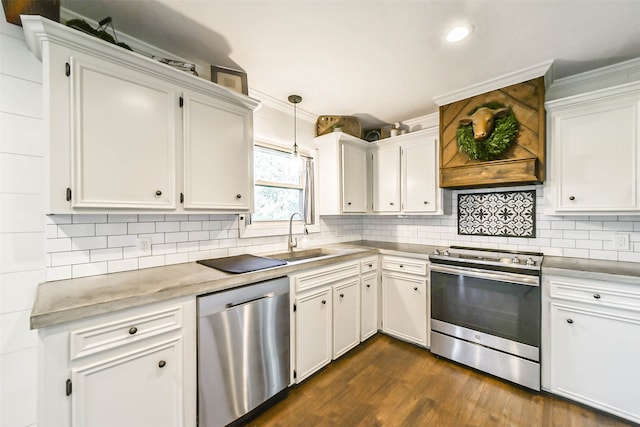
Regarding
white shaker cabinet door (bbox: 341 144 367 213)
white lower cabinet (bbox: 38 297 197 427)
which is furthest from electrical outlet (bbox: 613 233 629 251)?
white lower cabinet (bbox: 38 297 197 427)

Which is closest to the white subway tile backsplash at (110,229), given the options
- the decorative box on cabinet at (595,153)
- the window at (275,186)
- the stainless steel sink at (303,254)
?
the window at (275,186)

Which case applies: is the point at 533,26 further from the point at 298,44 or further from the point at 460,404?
the point at 460,404

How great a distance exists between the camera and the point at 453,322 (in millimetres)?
2387

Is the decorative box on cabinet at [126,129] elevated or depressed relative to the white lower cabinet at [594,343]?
elevated

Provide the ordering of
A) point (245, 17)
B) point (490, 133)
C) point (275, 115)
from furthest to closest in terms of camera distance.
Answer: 1. point (275, 115)
2. point (490, 133)
3. point (245, 17)

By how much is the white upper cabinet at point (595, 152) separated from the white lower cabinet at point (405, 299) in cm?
127

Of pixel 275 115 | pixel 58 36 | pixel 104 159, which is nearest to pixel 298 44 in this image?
pixel 275 115

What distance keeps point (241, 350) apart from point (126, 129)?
153 cm

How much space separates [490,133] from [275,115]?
6.83 ft

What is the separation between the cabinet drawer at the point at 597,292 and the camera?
5.53ft

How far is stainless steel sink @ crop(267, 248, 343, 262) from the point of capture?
8.55ft

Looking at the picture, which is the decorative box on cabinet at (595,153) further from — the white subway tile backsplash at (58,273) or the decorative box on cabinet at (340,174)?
the white subway tile backsplash at (58,273)

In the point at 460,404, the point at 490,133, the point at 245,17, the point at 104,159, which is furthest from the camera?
the point at 490,133

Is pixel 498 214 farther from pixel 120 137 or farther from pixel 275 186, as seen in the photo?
pixel 120 137
